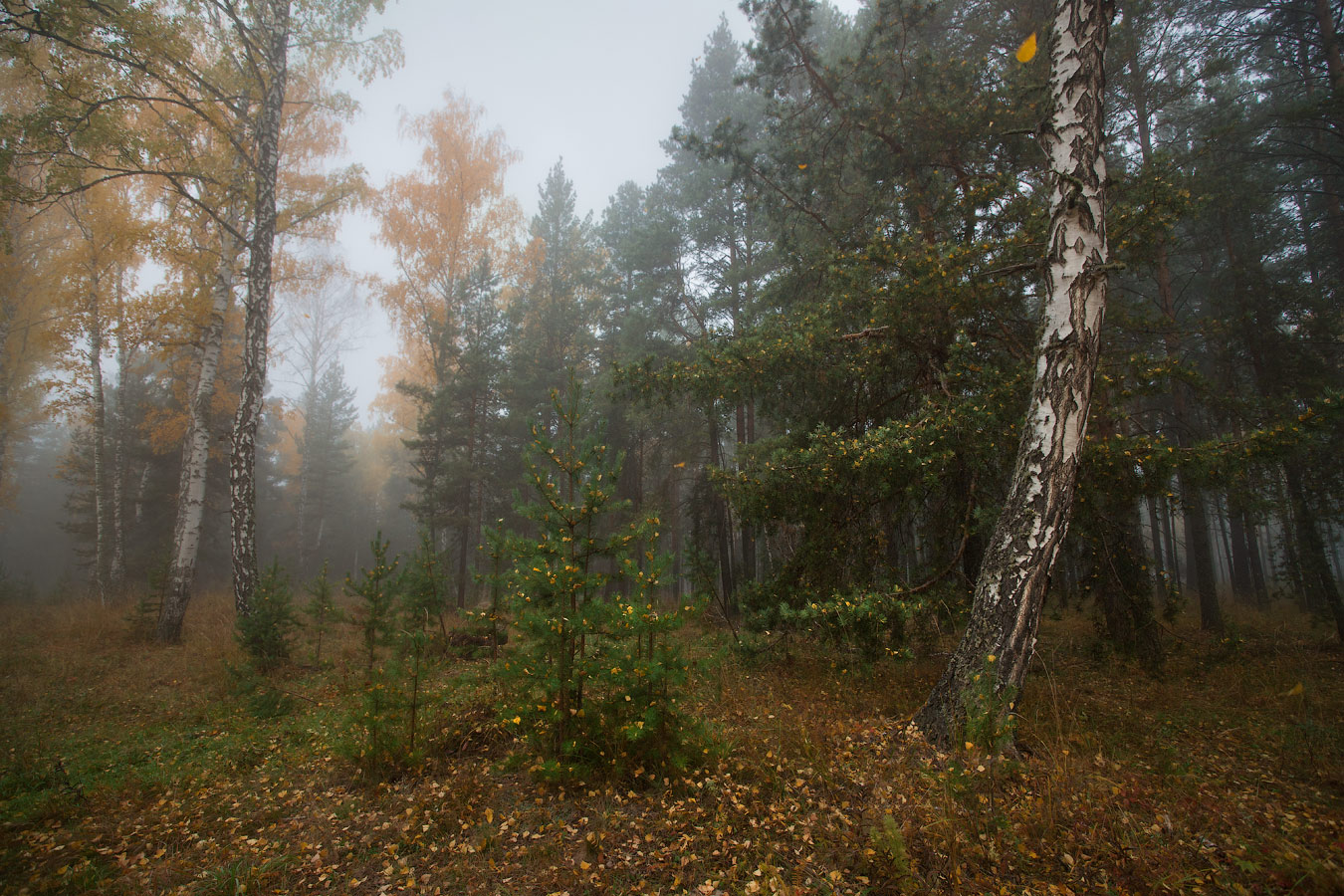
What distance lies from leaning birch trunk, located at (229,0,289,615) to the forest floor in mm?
2642

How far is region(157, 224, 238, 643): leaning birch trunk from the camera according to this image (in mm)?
8742

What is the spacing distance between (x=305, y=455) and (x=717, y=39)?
24.7 meters

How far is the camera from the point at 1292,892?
239cm

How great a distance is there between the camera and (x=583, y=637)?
12.7 feet

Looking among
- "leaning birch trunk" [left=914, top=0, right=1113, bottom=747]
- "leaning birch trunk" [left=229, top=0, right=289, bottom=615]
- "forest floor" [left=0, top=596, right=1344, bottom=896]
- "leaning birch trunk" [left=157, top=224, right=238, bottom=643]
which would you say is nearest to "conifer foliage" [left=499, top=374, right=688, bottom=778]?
"forest floor" [left=0, top=596, right=1344, bottom=896]

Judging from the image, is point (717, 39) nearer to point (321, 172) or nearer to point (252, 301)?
point (321, 172)

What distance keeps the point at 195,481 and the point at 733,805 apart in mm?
10295

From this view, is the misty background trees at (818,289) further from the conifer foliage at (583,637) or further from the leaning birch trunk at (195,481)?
the conifer foliage at (583,637)

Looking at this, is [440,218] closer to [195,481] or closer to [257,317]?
[257,317]

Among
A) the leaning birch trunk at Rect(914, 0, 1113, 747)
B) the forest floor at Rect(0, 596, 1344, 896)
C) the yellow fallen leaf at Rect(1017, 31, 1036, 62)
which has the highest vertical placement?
the yellow fallen leaf at Rect(1017, 31, 1036, 62)

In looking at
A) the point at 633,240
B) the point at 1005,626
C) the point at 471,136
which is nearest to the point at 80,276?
the point at 471,136

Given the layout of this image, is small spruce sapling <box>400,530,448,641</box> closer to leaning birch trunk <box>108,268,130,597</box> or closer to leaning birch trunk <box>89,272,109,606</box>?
leaning birch trunk <box>108,268,130,597</box>

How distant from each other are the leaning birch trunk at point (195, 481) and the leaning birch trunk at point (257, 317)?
2.35 ft

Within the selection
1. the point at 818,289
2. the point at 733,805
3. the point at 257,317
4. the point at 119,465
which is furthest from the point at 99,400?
the point at 733,805
